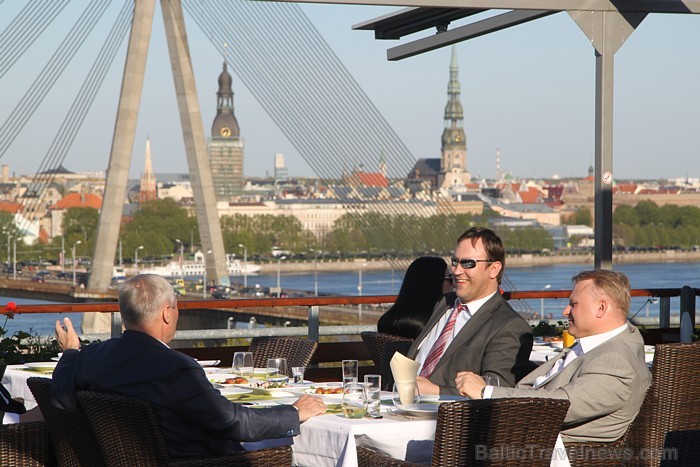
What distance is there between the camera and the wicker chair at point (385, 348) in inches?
121

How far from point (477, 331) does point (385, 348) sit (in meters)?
0.51

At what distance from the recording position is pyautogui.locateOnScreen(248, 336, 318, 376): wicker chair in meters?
3.38

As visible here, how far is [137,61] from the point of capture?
16750mm

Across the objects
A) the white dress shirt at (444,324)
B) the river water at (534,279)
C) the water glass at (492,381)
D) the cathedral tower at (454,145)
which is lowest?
the river water at (534,279)

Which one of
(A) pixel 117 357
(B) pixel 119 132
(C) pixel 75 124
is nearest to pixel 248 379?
(A) pixel 117 357

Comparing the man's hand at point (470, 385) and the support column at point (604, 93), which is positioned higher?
the support column at point (604, 93)

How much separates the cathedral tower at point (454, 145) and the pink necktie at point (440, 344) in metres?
96.6

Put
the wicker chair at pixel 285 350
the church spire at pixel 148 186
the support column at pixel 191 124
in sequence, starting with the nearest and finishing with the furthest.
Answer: the wicker chair at pixel 285 350 → the support column at pixel 191 124 → the church spire at pixel 148 186

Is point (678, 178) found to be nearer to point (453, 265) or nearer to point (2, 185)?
point (2, 185)

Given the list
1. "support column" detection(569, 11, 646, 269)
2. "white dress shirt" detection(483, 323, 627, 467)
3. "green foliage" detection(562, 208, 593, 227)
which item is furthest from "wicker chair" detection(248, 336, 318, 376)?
"green foliage" detection(562, 208, 593, 227)

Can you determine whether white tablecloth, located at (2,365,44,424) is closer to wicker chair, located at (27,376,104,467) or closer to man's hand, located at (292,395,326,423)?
wicker chair, located at (27,376,104,467)

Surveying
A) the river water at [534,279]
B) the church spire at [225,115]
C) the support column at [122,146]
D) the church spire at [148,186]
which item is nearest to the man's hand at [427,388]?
the support column at [122,146]

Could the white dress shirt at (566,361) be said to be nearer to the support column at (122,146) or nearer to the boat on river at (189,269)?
Answer: the support column at (122,146)

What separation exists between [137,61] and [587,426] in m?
15.1
